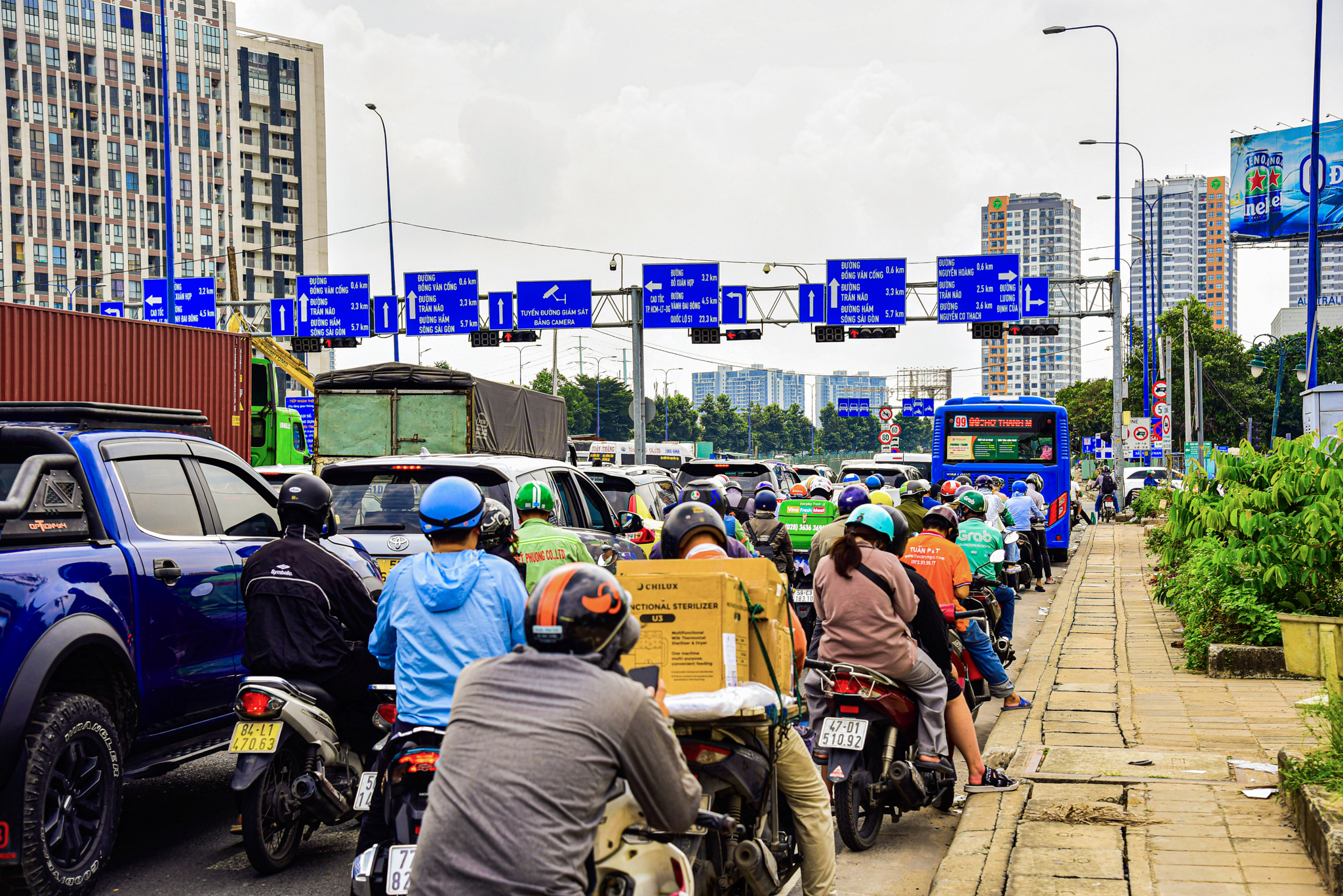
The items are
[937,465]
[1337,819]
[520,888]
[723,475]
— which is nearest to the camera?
[520,888]

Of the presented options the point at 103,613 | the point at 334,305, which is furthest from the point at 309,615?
the point at 334,305

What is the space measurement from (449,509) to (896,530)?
2.60 meters

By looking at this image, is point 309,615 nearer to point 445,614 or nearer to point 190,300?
point 445,614

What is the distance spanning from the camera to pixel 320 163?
9881cm

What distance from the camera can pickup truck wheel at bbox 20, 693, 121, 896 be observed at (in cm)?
470

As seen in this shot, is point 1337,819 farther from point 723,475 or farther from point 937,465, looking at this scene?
point 937,465

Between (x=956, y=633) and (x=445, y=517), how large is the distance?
395cm

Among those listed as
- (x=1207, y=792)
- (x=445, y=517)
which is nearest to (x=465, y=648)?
(x=445, y=517)

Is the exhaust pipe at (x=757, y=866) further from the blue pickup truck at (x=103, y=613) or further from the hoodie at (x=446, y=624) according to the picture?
the blue pickup truck at (x=103, y=613)

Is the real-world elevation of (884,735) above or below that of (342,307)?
below

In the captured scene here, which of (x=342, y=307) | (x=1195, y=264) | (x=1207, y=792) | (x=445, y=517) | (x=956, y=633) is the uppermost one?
(x=1195, y=264)

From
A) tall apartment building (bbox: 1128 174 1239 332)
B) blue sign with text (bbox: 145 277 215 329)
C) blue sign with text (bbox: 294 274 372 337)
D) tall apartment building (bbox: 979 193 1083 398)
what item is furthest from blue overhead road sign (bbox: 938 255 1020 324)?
tall apartment building (bbox: 979 193 1083 398)

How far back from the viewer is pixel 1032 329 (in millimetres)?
33688

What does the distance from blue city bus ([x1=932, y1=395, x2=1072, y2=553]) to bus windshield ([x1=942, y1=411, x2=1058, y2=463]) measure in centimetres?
1
